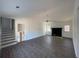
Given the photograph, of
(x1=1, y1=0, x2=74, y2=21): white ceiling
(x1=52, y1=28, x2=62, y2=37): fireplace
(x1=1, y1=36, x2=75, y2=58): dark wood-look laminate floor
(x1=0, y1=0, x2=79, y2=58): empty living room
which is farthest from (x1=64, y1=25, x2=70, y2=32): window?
(x1=1, y1=36, x2=75, y2=58): dark wood-look laminate floor

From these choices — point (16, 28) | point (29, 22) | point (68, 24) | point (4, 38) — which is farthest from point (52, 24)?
point (4, 38)

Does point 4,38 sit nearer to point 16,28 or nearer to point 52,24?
point 16,28

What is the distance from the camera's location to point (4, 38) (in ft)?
23.4

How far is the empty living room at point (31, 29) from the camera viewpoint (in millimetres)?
4703

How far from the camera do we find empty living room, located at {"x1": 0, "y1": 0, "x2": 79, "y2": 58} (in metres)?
4.70

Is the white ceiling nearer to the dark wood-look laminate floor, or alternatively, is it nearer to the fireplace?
the dark wood-look laminate floor

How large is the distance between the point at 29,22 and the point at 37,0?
5.94 metres

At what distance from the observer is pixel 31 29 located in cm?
1100

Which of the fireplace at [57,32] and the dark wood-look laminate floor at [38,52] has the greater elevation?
the fireplace at [57,32]

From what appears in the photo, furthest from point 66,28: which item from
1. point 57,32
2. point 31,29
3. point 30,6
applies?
point 30,6

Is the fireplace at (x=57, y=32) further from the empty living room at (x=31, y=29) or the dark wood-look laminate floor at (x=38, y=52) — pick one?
the dark wood-look laminate floor at (x=38, y=52)

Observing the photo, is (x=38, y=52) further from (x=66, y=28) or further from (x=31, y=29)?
(x=66, y=28)

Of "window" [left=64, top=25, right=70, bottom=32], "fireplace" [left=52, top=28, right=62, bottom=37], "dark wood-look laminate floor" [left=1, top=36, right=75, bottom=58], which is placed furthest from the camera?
"fireplace" [left=52, top=28, right=62, bottom=37]

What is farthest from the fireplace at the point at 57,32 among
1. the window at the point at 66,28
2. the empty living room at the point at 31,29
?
the window at the point at 66,28
